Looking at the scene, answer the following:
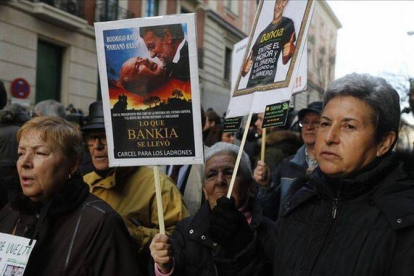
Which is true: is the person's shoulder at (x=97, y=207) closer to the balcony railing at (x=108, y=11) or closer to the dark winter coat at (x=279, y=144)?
the dark winter coat at (x=279, y=144)

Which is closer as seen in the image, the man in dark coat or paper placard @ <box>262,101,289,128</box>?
the man in dark coat

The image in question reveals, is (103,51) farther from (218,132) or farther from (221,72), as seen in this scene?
(221,72)

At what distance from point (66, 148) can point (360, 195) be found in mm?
1392

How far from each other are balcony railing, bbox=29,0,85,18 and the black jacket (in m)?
13.6

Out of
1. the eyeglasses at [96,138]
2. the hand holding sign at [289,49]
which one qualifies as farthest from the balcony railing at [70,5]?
the hand holding sign at [289,49]

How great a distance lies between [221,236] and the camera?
2078 millimetres

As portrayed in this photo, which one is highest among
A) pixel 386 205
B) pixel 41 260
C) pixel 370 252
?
pixel 386 205

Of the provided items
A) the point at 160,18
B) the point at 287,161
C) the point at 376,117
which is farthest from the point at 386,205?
the point at 287,161

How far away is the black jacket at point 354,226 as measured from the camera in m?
1.64

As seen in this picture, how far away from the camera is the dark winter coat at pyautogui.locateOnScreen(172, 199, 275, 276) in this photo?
2.10 m

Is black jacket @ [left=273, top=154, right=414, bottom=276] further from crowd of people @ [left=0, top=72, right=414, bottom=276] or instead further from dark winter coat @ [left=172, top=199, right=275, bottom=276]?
dark winter coat @ [left=172, top=199, right=275, bottom=276]

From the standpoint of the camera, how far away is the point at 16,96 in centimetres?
1205

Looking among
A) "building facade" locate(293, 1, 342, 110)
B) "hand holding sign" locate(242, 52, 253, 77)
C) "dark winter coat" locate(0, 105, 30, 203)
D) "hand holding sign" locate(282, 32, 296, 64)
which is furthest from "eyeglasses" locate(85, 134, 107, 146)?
"building facade" locate(293, 1, 342, 110)

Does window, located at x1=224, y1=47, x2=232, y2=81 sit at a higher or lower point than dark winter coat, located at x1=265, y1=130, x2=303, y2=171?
higher
